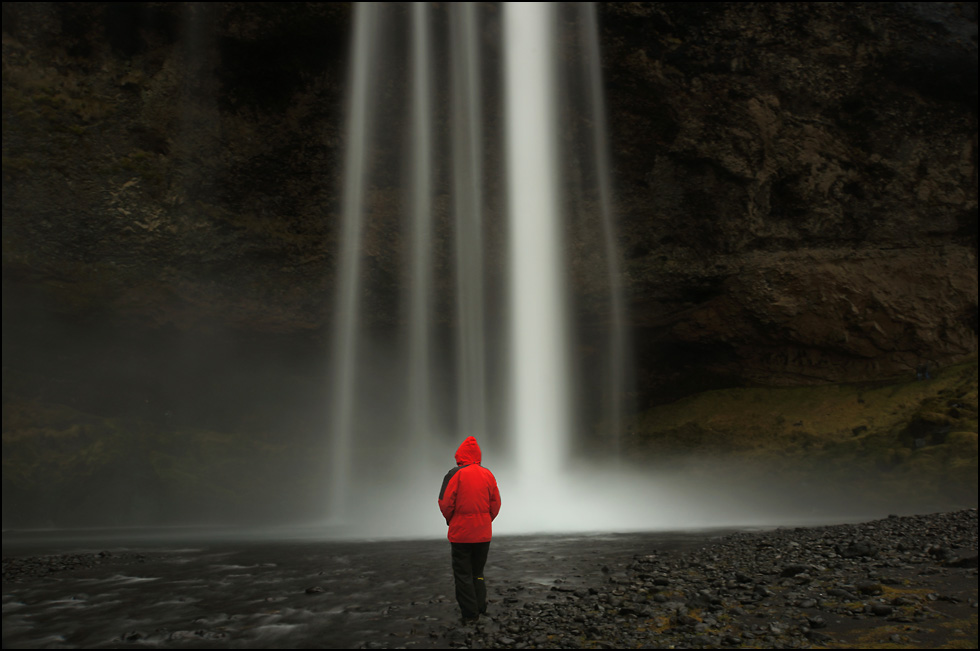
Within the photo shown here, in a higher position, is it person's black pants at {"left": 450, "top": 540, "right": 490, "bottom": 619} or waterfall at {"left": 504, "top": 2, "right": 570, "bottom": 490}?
waterfall at {"left": 504, "top": 2, "right": 570, "bottom": 490}

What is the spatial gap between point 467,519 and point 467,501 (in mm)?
158

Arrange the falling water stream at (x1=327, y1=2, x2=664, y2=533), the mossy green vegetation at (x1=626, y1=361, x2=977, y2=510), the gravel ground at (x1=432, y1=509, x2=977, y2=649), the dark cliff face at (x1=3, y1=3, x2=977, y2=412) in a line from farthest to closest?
the falling water stream at (x1=327, y1=2, x2=664, y2=533), the dark cliff face at (x1=3, y1=3, x2=977, y2=412), the mossy green vegetation at (x1=626, y1=361, x2=977, y2=510), the gravel ground at (x1=432, y1=509, x2=977, y2=649)

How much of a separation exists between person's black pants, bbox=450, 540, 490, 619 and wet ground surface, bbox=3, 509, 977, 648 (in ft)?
0.58

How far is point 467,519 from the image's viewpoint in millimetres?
5770

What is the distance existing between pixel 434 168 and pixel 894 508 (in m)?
13.4

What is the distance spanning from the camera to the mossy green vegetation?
15125mm

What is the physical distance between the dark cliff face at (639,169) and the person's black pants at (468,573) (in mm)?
13893

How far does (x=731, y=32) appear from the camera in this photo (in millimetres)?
17547

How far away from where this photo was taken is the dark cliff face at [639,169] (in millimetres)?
16828

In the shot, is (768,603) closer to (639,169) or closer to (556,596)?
(556,596)

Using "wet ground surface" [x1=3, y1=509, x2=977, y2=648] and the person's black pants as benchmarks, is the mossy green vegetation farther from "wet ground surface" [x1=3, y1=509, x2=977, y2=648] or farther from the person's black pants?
the person's black pants

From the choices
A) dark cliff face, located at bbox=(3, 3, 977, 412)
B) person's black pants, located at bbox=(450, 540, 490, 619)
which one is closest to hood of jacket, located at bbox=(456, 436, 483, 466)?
person's black pants, located at bbox=(450, 540, 490, 619)

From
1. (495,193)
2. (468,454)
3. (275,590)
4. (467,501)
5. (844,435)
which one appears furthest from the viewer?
(495,193)

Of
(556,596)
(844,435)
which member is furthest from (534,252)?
(556,596)
